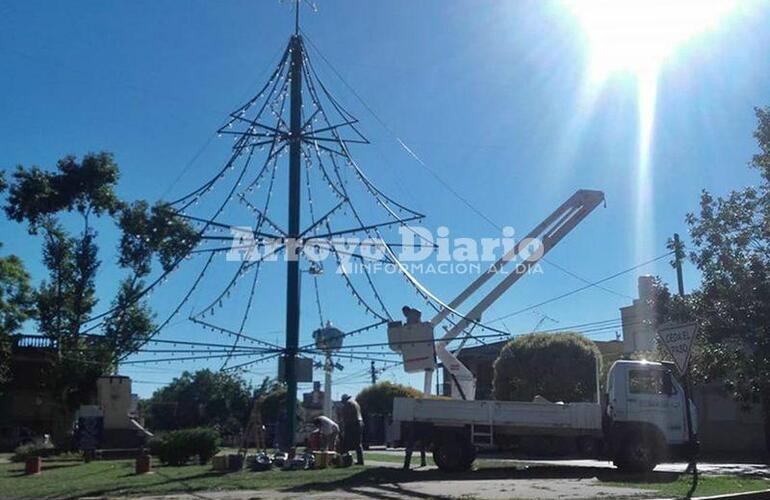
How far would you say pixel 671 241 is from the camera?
20.2m

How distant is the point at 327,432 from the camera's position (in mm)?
21078

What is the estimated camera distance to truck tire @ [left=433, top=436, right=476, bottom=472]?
18188mm

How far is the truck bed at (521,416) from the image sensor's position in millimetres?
17859

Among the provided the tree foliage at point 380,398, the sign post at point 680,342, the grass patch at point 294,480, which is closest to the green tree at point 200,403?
the tree foliage at point 380,398

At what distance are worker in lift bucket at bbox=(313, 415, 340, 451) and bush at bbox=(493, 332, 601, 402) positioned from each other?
31.9 feet

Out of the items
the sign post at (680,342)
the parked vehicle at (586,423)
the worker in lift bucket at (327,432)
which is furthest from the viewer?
the worker in lift bucket at (327,432)

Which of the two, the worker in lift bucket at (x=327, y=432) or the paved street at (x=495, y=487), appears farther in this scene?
the worker in lift bucket at (x=327, y=432)

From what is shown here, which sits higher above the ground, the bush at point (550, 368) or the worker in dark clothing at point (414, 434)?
the bush at point (550, 368)

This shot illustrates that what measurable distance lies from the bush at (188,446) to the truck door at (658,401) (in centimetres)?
1052

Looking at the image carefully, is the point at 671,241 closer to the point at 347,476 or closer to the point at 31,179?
the point at 347,476

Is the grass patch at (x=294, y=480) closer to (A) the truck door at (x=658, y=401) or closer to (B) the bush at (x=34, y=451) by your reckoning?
(A) the truck door at (x=658, y=401)

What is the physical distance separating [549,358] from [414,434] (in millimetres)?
11436

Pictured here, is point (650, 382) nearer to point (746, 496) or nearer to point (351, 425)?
Answer: point (746, 496)

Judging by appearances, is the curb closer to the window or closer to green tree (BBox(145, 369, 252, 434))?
the window
